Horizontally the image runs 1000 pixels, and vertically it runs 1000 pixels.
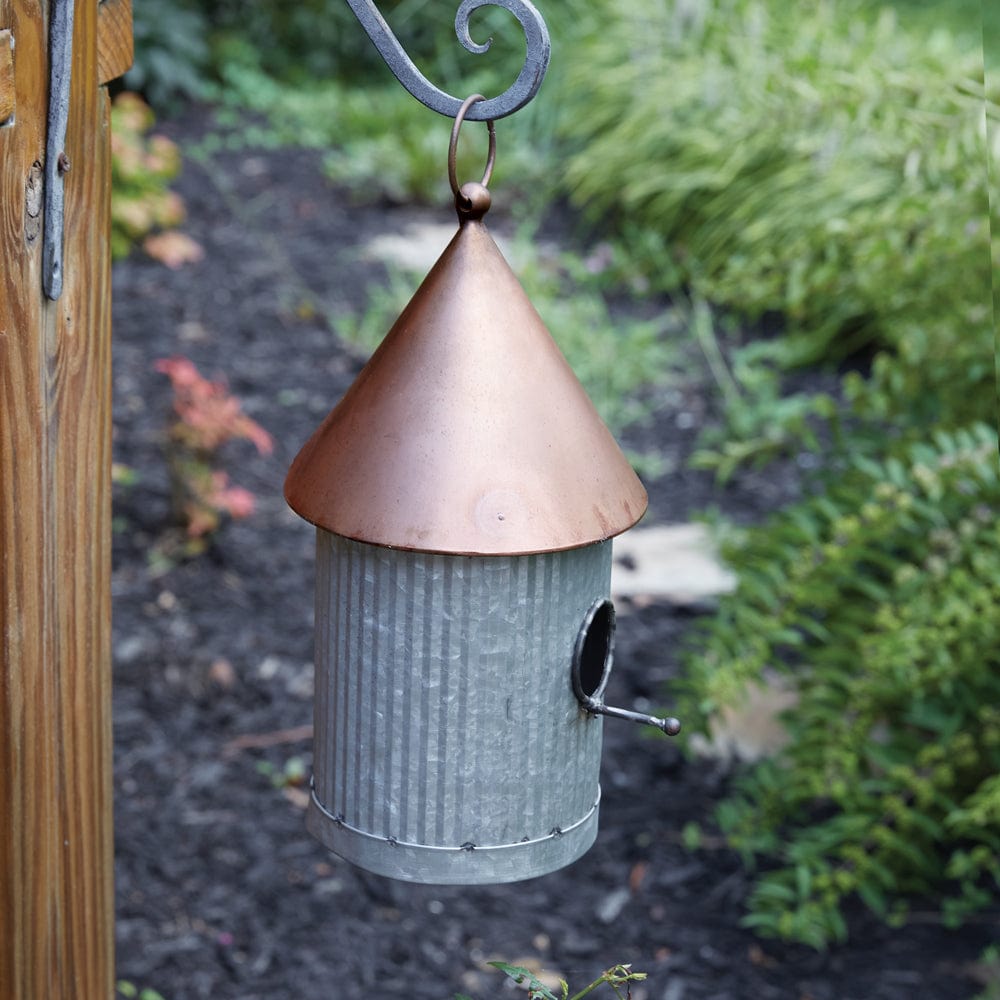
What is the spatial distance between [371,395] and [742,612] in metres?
1.43

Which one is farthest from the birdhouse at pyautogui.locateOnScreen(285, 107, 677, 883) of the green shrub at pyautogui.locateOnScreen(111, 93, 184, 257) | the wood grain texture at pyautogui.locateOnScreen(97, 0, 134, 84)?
the green shrub at pyautogui.locateOnScreen(111, 93, 184, 257)

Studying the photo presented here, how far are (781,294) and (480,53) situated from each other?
13.3 feet

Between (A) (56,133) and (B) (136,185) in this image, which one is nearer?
(A) (56,133)

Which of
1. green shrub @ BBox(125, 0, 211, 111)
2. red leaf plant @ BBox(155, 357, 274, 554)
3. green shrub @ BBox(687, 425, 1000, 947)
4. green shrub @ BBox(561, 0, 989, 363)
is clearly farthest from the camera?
green shrub @ BBox(125, 0, 211, 111)

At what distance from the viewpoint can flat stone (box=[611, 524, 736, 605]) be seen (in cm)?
358

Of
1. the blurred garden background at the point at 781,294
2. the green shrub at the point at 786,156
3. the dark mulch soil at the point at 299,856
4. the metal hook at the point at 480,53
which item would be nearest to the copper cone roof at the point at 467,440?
the metal hook at the point at 480,53

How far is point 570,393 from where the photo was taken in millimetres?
1354

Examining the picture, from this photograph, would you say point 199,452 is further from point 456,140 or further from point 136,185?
point 456,140

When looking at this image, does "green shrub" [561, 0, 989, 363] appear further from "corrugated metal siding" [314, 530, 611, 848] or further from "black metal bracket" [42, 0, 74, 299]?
"black metal bracket" [42, 0, 74, 299]

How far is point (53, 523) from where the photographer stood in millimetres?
1358

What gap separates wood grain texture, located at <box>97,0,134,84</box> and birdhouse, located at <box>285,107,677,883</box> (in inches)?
16.3

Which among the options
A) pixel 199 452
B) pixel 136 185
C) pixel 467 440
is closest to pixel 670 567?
pixel 199 452

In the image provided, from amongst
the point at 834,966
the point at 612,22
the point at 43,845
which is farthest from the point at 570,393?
the point at 612,22

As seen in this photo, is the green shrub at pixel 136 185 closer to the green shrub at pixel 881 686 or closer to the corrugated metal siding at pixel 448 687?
the green shrub at pixel 881 686
